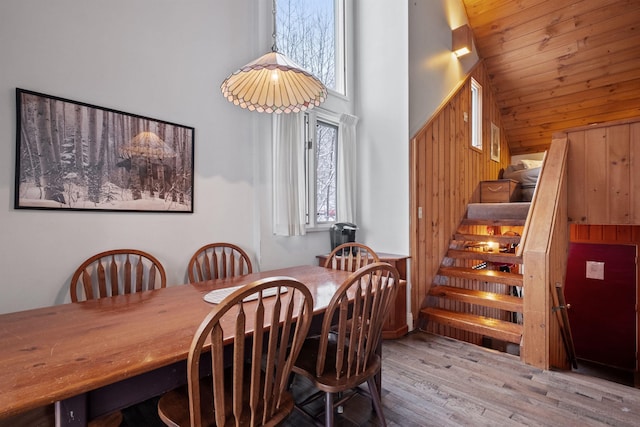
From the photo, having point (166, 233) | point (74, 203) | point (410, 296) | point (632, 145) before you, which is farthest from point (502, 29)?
point (74, 203)

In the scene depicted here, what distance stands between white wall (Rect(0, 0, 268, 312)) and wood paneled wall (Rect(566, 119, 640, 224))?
127 inches

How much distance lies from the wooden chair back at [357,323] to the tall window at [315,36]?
2.59 m

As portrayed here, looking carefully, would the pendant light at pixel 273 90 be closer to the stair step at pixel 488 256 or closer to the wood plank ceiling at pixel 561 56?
the stair step at pixel 488 256

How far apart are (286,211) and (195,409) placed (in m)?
2.01

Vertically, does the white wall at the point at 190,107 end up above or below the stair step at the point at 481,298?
above

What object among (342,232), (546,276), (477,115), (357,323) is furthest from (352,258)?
(477,115)

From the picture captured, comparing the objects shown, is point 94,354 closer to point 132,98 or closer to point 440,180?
point 132,98

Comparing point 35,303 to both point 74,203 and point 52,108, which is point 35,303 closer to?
point 74,203

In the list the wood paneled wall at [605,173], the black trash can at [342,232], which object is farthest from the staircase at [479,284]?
the black trash can at [342,232]

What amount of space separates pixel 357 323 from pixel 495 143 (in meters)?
5.19

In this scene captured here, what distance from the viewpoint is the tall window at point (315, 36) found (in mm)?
3133

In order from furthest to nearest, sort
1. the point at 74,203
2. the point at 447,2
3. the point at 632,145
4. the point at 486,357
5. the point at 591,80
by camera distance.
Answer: the point at 591,80, the point at 447,2, the point at 632,145, the point at 486,357, the point at 74,203

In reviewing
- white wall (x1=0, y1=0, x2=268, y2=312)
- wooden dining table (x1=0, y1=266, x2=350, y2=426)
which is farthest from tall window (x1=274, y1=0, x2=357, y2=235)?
wooden dining table (x1=0, y1=266, x2=350, y2=426)

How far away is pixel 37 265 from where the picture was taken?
171 centimetres
